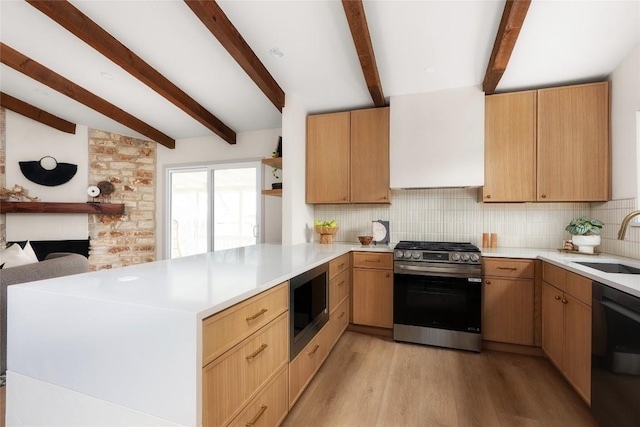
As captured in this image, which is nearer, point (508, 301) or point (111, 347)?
point (111, 347)

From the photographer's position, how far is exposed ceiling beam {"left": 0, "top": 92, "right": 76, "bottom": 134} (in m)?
3.62

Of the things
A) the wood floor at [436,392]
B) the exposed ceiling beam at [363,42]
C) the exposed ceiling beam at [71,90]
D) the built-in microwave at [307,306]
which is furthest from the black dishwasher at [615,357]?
the exposed ceiling beam at [71,90]

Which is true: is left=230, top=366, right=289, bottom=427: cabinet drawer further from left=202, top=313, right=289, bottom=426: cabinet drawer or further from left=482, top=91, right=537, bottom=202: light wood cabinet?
left=482, top=91, right=537, bottom=202: light wood cabinet

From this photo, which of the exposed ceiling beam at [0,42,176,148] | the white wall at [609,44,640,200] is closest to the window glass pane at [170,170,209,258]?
the exposed ceiling beam at [0,42,176,148]

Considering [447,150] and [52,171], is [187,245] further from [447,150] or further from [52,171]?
[447,150]

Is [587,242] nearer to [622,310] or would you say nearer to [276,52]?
[622,310]

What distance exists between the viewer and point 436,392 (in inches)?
76.8

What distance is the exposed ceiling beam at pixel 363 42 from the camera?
6.48 feet

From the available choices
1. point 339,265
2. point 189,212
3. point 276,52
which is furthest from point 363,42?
point 189,212

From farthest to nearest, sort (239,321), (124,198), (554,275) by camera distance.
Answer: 1. (124,198)
2. (554,275)
3. (239,321)

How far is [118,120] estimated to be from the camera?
12.5ft

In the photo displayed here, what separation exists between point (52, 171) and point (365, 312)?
14.8 feet

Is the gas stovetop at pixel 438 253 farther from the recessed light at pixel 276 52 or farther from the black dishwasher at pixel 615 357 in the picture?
the recessed light at pixel 276 52

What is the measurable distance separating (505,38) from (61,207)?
525cm
